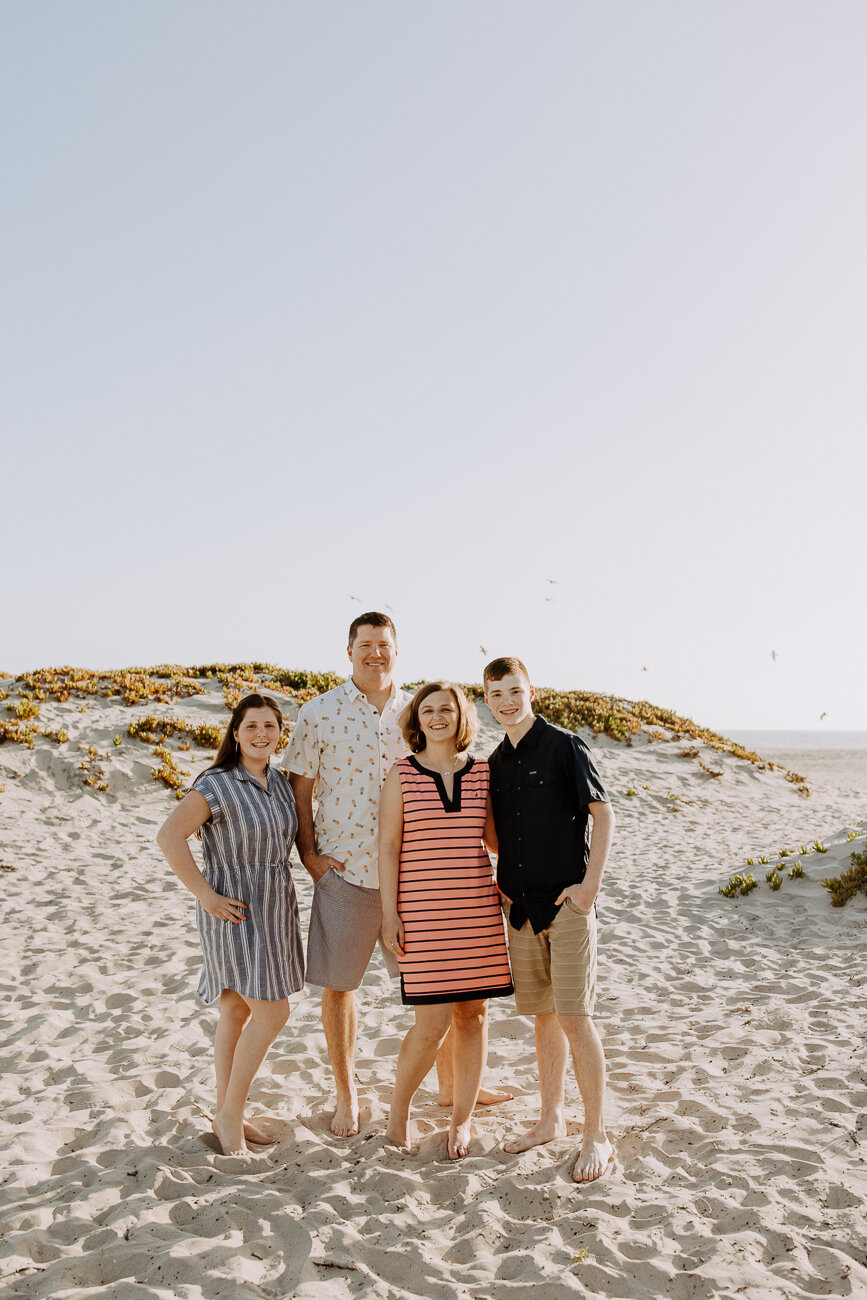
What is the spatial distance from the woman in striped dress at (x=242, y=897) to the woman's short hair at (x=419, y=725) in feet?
2.00

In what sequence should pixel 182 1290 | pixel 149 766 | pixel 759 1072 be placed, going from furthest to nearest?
1. pixel 149 766
2. pixel 759 1072
3. pixel 182 1290

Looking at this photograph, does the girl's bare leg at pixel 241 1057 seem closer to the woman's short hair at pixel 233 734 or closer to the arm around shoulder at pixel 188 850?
the arm around shoulder at pixel 188 850

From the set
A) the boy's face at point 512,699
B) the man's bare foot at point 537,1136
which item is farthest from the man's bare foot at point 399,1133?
the boy's face at point 512,699

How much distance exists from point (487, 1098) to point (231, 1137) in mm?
1403

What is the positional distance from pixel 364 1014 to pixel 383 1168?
7.75 feet

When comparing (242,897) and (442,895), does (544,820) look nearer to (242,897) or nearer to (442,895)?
(442,895)

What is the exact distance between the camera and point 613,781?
16.2 meters

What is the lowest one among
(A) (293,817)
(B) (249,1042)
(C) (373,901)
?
(B) (249,1042)

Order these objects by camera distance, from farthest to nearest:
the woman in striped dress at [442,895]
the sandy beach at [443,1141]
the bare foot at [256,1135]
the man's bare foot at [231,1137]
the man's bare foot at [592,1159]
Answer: the bare foot at [256,1135] → the man's bare foot at [231,1137] → the woman in striped dress at [442,895] → the man's bare foot at [592,1159] → the sandy beach at [443,1141]

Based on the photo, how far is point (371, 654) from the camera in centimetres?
420

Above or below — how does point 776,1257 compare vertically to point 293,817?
below

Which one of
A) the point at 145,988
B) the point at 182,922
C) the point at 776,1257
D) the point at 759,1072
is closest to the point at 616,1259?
the point at 776,1257

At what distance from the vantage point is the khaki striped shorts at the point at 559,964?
3.71m

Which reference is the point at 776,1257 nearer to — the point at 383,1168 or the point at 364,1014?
the point at 383,1168
